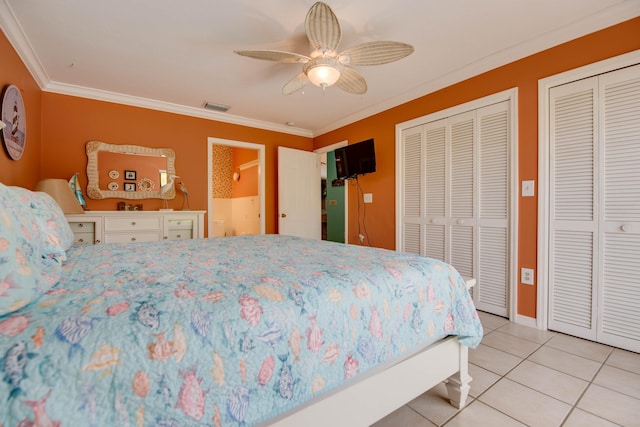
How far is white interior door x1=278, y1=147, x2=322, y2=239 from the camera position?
4.48 metres

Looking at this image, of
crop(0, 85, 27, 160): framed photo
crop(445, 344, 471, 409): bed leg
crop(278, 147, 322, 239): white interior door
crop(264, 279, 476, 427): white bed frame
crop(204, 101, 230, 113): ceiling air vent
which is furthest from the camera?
crop(278, 147, 322, 239): white interior door

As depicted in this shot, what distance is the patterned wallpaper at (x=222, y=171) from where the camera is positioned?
247 inches

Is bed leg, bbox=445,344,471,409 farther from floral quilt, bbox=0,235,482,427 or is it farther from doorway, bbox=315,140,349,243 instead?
doorway, bbox=315,140,349,243

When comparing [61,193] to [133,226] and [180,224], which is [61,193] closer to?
[133,226]

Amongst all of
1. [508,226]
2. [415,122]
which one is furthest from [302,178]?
[508,226]

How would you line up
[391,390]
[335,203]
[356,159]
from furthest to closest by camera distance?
[335,203] < [356,159] < [391,390]

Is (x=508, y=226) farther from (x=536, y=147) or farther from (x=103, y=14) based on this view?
(x=103, y=14)

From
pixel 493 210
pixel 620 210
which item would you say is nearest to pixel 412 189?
pixel 493 210

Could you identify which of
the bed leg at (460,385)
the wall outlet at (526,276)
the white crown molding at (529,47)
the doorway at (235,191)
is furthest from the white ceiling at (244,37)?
the bed leg at (460,385)

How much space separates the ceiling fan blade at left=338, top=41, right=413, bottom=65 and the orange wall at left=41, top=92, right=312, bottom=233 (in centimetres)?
267

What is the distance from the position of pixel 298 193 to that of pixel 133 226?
2.39 meters

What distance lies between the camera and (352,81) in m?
2.40

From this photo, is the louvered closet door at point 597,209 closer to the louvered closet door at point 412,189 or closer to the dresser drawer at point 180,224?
the louvered closet door at point 412,189

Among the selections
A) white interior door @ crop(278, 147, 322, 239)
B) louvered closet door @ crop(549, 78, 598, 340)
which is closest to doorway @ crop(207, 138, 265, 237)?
white interior door @ crop(278, 147, 322, 239)
